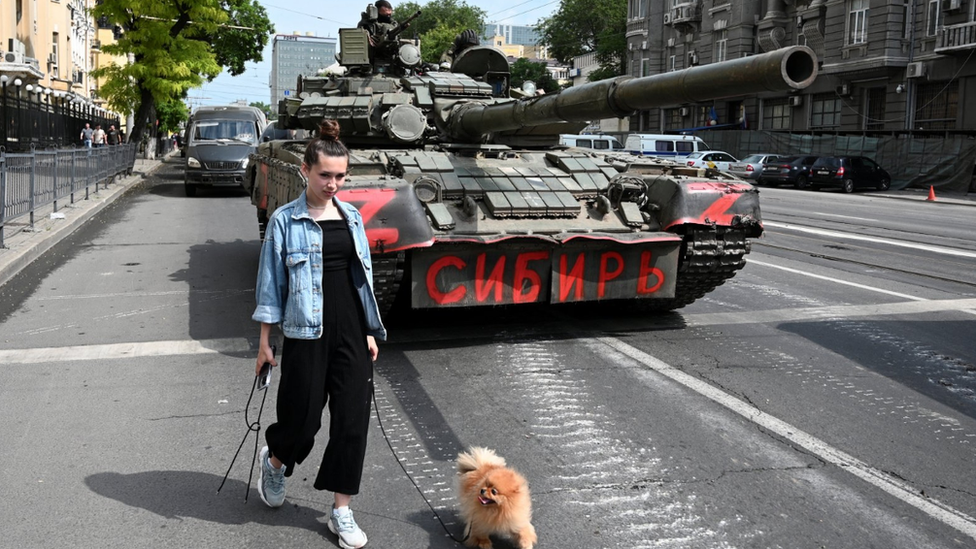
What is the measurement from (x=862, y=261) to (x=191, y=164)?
52.3 feet

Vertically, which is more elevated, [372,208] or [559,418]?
[372,208]

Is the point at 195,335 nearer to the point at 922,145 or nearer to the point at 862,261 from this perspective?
the point at 862,261

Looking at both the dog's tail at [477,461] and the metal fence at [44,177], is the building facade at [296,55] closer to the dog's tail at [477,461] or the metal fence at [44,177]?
the metal fence at [44,177]

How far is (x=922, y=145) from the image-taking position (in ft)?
107

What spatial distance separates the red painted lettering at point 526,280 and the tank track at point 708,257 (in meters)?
1.20

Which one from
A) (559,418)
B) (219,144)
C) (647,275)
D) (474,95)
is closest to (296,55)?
(219,144)

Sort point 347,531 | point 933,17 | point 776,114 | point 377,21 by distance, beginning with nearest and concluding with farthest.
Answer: point 347,531 < point 377,21 < point 933,17 < point 776,114

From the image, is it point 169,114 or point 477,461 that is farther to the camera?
point 169,114

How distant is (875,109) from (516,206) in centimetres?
3350

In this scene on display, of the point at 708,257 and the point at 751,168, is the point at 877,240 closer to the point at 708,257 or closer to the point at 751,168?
the point at 708,257

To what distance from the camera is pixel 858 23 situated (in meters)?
36.7

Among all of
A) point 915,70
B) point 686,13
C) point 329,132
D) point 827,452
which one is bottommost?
point 827,452

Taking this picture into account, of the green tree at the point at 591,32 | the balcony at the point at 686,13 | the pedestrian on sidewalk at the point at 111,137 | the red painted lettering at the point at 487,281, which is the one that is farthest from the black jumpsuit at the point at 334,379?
the green tree at the point at 591,32

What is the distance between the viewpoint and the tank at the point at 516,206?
6.78m
